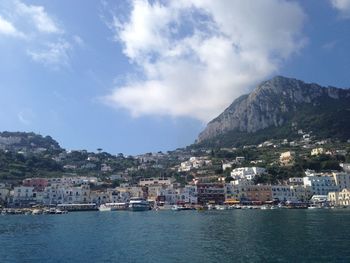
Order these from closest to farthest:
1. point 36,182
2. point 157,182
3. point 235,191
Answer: point 235,191
point 36,182
point 157,182

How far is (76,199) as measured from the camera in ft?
397

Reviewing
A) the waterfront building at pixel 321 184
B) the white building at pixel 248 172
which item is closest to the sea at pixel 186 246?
the waterfront building at pixel 321 184

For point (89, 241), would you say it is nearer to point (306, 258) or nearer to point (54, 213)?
point (306, 258)

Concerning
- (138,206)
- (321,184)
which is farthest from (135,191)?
(321,184)

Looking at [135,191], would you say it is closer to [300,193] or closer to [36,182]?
[36,182]

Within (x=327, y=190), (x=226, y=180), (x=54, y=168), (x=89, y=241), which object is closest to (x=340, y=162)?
(x=327, y=190)

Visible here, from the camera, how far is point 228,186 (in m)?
121

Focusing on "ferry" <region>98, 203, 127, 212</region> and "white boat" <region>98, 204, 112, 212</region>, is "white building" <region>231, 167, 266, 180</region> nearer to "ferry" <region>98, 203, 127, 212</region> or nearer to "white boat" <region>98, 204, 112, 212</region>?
"ferry" <region>98, 203, 127, 212</region>

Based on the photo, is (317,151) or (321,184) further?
(317,151)

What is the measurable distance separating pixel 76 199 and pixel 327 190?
235 feet

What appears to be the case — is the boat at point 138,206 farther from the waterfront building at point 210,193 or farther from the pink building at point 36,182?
the pink building at point 36,182

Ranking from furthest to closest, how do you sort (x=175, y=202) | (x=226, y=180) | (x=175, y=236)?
(x=226, y=180) < (x=175, y=202) < (x=175, y=236)

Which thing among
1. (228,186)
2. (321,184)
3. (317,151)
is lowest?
→ (228,186)

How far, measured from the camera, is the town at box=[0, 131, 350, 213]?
116m
